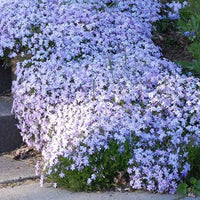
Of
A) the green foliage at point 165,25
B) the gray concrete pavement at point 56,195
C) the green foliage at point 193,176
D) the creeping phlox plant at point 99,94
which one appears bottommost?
the gray concrete pavement at point 56,195

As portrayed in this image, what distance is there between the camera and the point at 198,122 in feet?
13.1

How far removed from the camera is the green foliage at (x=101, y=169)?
A: 3.51 meters

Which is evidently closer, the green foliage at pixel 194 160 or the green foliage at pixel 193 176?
the green foliage at pixel 193 176

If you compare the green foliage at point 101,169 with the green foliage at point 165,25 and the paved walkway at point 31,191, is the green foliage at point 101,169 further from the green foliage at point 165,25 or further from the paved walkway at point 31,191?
the green foliage at point 165,25

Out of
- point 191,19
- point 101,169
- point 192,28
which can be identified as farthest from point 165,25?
point 101,169

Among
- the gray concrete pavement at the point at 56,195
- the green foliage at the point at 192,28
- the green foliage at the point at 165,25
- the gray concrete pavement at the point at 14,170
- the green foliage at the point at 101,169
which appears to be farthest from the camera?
the green foliage at the point at 165,25

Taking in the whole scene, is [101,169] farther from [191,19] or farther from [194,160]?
[191,19]

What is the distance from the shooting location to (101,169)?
3506 mm

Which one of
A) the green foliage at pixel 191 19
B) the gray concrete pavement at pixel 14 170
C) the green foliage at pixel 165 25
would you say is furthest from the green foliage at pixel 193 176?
the green foliage at pixel 165 25

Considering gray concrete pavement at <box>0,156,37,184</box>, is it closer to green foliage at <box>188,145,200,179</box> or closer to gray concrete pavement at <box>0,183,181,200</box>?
gray concrete pavement at <box>0,183,181,200</box>

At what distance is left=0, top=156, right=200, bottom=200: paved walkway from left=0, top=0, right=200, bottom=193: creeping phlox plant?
0.09 m

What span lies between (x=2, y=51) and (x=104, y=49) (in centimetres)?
120

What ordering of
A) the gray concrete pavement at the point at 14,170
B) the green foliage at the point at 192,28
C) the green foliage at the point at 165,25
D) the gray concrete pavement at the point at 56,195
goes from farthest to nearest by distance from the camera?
the green foliage at the point at 165,25 < the green foliage at the point at 192,28 < the gray concrete pavement at the point at 14,170 < the gray concrete pavement at the point at 56,195

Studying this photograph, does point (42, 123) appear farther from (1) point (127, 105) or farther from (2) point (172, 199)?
(2) point (172, 199)
